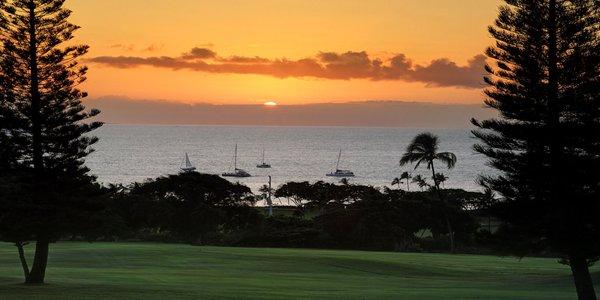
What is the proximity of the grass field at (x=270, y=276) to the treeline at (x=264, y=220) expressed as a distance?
34.0 feet

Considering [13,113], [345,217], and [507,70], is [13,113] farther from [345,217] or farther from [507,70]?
[345,217]

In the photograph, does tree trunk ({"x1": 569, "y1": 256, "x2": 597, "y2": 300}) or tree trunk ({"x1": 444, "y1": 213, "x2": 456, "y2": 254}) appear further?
tree trunk ({"x1": 444, "y1": 213, "x2": 456, "y2": 254})

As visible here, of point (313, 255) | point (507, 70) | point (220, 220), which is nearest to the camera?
point (507, 70)

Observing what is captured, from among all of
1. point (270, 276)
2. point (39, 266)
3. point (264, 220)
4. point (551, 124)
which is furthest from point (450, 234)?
point (39, 266)

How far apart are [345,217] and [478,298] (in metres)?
31.2

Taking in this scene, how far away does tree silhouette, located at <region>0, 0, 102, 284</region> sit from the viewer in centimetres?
2694

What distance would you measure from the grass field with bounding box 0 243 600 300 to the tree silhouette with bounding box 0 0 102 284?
7.80 ft

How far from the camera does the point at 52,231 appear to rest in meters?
27.1

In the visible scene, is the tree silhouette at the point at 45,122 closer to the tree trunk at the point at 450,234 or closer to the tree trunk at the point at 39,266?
the tree trunk at the point at 39,266

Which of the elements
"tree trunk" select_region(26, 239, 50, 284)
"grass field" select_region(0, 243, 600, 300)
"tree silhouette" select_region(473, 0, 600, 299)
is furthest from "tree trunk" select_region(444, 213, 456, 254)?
"tree trunk" select_region(26, 239, 50, 284)

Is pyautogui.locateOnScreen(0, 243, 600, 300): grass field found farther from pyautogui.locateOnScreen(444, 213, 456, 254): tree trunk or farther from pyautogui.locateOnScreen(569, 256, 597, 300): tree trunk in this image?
pyautogui.locateOnScreen(444, 213, 456, 254): tree trunk

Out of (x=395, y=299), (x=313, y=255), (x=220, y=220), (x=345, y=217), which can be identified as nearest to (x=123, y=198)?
(x=220, y=220)

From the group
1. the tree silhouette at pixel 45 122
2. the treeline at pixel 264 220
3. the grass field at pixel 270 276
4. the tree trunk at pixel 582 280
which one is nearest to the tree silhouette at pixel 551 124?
the tree trunk at pixel 582 280

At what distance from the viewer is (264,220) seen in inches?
2286
